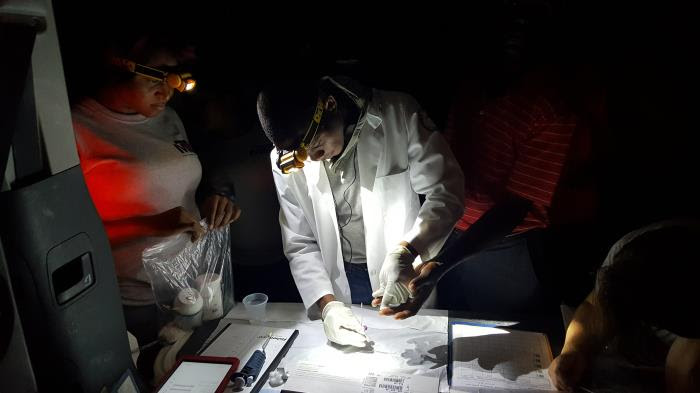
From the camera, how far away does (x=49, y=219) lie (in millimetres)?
1266

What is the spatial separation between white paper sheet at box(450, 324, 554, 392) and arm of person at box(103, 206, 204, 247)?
1291 millimetres

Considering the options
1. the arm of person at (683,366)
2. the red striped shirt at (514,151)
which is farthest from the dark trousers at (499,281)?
the arm of person at (683,366)

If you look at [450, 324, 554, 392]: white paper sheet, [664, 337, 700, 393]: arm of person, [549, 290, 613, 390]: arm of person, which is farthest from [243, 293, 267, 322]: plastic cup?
[664, 337, 700, 393]: arm of person

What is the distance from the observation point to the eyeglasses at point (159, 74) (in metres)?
1.68

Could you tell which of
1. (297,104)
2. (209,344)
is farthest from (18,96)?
(209,344)

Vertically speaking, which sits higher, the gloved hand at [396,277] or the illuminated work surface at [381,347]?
the gloved hand at [396,277]

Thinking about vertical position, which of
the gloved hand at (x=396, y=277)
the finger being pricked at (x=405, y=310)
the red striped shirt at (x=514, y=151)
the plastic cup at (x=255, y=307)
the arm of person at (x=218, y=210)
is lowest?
the plastic cup at (x=255, y=307)

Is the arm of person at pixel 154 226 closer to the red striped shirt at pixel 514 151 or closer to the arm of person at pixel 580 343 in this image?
the red striped shirt at pixel 514 151

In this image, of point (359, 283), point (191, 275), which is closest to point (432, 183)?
point (359, 283)

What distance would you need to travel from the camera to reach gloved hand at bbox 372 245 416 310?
6.00 feet

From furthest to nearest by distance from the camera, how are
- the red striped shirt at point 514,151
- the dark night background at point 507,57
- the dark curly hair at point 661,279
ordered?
the red striped shirt at point 514,151 < the dark night background at point 507,57 < the dark curly hair at point 661,279

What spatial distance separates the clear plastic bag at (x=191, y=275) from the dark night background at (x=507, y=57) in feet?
2.41

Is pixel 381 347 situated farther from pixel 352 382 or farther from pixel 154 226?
pixel 154 226

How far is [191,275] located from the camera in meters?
2.05
